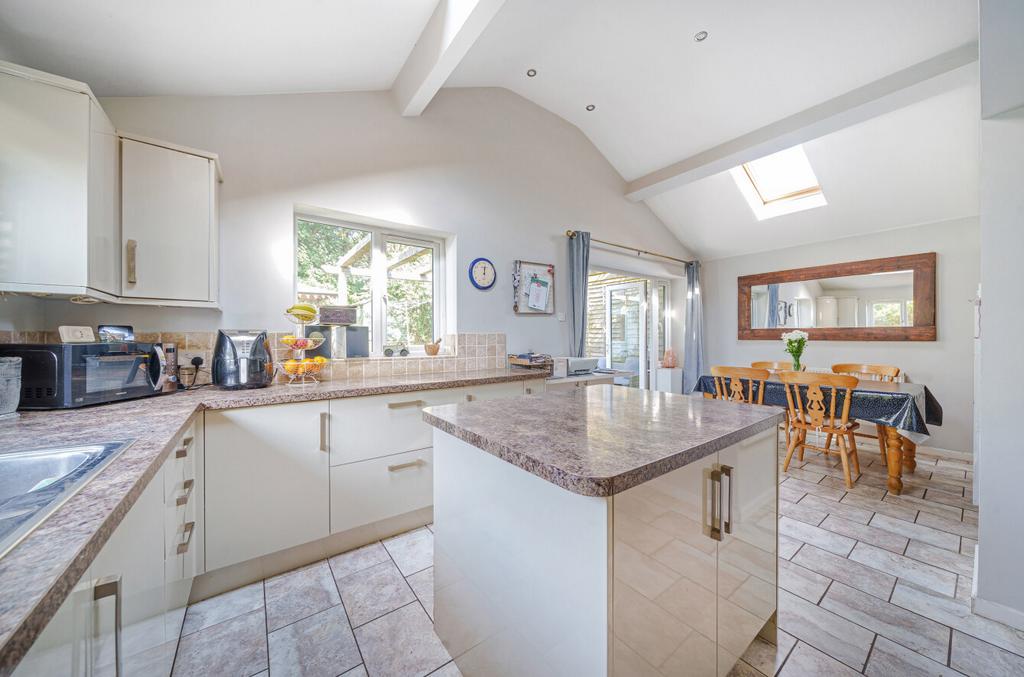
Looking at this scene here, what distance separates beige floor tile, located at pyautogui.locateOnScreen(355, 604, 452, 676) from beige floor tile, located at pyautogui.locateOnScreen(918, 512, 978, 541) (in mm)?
2739

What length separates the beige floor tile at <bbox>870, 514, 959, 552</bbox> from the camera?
1940 millimetres

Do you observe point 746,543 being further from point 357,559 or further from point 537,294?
point 537,294

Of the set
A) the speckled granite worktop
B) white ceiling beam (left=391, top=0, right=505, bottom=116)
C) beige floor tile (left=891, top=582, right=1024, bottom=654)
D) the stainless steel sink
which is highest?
white ceiling beam (left=391, top=0, right=505, bottom=116)

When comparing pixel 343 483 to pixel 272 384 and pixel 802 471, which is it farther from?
pixel 802 471

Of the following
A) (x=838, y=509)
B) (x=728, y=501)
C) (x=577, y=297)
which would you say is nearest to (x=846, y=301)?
(x=838, y=509)

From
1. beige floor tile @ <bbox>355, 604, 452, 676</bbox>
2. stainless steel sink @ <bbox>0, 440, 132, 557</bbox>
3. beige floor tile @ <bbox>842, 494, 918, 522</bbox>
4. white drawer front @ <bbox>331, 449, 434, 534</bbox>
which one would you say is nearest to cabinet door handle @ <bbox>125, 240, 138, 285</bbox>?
stainless steel sink @ <bbox>0, 440, 132, 557</bbox>

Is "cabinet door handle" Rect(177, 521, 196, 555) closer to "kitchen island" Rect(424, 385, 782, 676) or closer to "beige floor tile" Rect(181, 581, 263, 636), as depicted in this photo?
"beige floor tile" Rect(181, 581, 263, 636)

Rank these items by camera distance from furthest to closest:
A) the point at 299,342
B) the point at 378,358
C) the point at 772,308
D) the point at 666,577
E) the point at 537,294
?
1. the point at 772,308
2. the point at 537,294
3. the point at 378,358
4. the point at 299,342
5. the point at 666,577

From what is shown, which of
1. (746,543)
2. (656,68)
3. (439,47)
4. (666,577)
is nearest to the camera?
(666,577)

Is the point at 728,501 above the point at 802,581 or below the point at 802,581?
above

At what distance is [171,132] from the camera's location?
1.92 m

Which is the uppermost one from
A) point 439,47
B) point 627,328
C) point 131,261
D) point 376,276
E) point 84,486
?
point 439,47

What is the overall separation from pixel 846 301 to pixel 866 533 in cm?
297

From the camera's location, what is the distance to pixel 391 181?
261 centimetres
